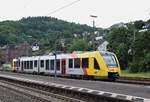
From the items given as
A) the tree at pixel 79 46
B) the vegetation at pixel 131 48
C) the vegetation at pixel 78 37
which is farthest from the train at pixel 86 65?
the tree at pixel 79 46

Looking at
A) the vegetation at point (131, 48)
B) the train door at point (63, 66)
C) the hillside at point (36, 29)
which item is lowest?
the train door at point (63, 66)

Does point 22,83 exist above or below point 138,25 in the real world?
below

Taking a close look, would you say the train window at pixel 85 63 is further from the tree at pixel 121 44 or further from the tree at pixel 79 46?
the tree at pixel 79 46

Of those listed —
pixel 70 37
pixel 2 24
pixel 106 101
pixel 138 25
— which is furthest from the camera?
pixel 70 37

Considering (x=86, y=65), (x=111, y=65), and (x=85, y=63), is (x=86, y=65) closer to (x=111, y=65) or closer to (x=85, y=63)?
(x=85, y=63)

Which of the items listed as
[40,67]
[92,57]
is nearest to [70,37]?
[40,67]

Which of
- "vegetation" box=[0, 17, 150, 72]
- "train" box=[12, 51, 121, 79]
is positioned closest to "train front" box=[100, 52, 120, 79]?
"train" box=[12, 51, 121, 79]

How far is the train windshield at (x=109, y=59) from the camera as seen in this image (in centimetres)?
4080

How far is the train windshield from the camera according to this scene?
134ft

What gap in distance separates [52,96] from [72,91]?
3.89 ft

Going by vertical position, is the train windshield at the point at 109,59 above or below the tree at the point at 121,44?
below

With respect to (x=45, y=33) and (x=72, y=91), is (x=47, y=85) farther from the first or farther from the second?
(x=45, y=33)

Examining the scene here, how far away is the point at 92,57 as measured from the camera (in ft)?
136

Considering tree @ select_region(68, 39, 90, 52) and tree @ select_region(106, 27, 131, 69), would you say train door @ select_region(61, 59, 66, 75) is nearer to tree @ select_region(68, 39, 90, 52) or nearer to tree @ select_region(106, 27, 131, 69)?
tree @ select_region(106, 27, 131, 69)
